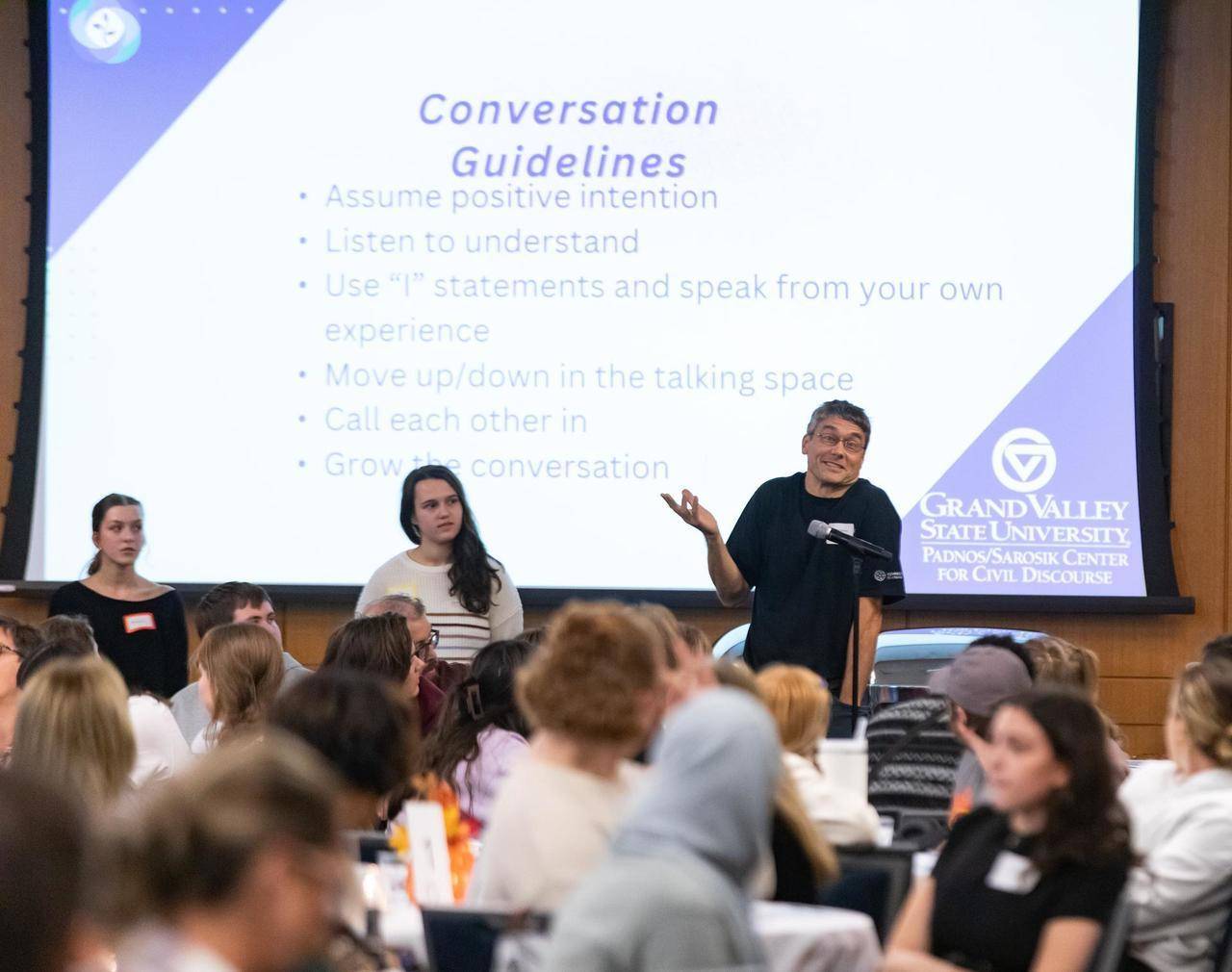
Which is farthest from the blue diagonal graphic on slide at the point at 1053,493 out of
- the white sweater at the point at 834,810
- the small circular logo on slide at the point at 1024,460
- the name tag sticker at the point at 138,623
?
the white sweater at the point at 834,810

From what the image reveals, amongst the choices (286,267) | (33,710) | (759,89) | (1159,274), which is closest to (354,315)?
(286,267)

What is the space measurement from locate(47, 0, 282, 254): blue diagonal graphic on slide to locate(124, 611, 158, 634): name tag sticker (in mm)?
2016

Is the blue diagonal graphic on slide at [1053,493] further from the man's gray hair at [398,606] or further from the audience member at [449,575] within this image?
the man's gray hair at [398,606]

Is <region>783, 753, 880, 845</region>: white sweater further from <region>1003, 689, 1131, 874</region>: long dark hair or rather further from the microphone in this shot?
the microphone

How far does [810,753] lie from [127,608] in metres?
3.28

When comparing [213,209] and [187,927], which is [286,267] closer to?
[213,209]

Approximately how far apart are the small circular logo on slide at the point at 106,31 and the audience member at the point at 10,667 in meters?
3.27

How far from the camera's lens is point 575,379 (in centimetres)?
665

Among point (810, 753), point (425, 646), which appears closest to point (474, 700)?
point (810, 753)

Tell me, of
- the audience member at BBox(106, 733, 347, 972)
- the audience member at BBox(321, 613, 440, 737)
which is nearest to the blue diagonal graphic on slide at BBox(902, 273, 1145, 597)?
the audience member at BBox(321, 613, 440, 737)

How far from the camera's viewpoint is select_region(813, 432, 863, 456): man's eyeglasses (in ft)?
16.1

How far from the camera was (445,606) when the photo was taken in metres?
5.22

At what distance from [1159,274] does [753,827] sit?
545cm

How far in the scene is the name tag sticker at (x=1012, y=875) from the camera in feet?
7.92
